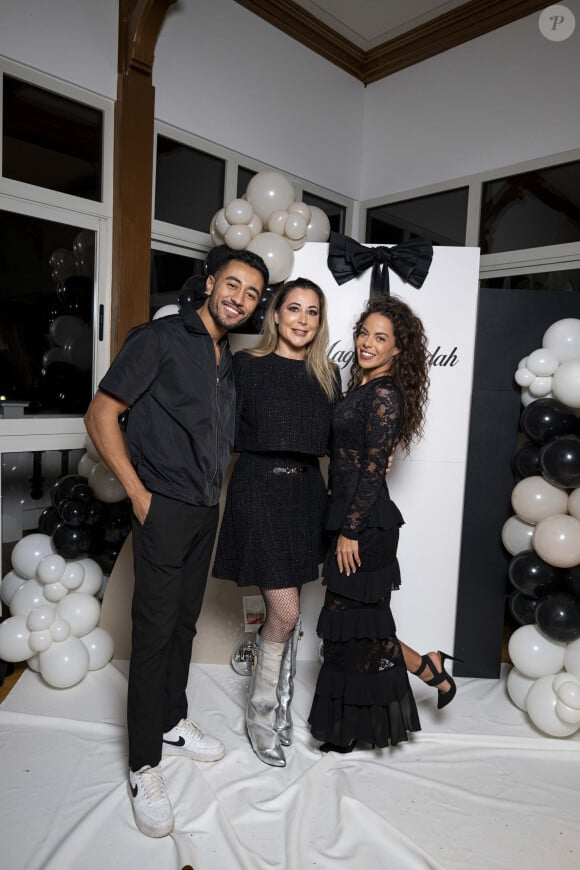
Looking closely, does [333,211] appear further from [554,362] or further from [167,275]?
[554,362]

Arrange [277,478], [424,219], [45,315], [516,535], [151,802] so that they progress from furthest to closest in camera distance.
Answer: [424,219] < [45,315] < [516,535] < [277,478] < [151,802]

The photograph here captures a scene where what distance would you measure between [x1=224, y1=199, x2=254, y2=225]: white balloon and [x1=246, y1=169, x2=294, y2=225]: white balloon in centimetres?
9

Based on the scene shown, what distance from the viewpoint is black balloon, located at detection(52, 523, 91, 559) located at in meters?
2.72

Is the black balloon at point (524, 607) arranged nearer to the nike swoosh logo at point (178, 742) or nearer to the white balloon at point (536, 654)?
the white balloon at point (536, 654)

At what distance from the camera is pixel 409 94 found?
A: 166 inches

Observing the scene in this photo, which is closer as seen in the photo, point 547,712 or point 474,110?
point 547,712

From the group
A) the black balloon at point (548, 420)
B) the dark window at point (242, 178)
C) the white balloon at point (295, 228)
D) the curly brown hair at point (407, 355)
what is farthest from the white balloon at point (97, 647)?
the dark window at point (242, 178)

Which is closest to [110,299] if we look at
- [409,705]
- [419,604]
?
[419,604]

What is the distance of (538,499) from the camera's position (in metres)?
2.51

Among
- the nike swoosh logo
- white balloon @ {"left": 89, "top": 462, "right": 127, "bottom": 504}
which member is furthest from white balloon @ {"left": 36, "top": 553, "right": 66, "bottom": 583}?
the nike swoosh logo

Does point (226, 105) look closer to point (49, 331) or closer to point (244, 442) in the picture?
point (49, 331)

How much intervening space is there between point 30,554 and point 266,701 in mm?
1228

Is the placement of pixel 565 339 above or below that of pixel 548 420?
above

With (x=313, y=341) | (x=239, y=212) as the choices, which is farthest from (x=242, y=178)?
(x=313, y=341)
